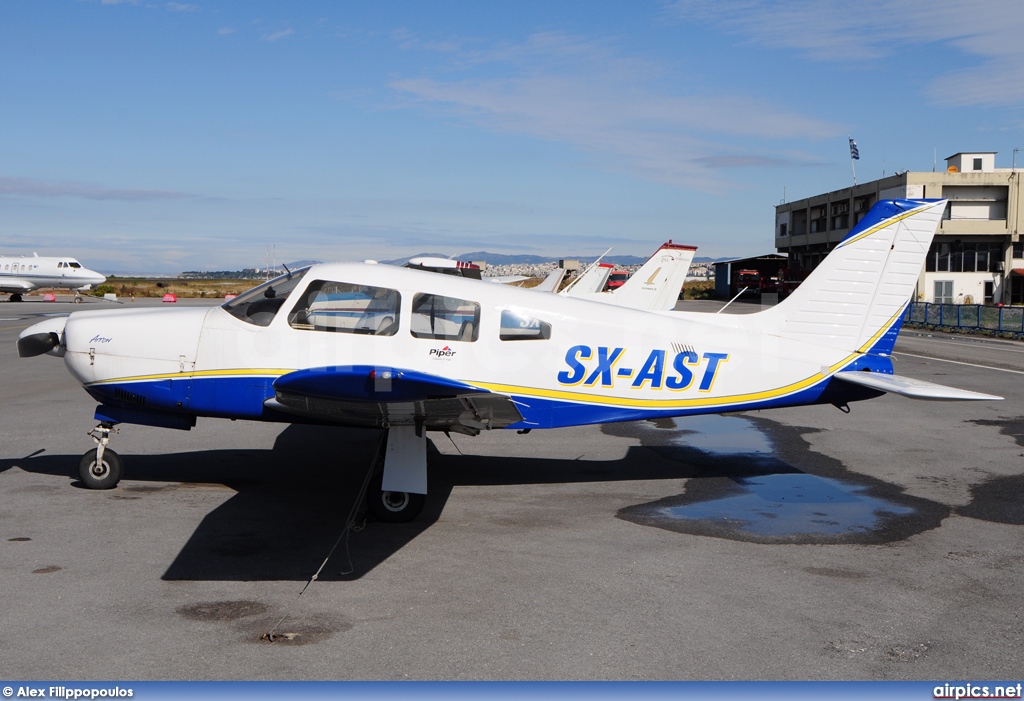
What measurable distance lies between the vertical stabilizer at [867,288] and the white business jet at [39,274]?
56068 millimetres

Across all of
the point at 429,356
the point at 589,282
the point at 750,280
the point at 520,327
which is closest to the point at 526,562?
the point at 429,356

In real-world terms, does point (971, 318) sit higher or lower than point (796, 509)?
higher

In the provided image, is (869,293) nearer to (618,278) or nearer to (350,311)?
(350,311)

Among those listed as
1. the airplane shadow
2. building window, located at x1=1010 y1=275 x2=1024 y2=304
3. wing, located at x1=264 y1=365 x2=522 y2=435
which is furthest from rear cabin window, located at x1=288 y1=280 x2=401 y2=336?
building window, located at x1=1010 y1=275 x2=1024 y2=304

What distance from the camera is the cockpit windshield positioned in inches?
315

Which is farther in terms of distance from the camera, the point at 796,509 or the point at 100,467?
the point at 100,467

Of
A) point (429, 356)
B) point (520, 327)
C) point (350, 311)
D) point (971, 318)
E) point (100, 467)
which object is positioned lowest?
point (100, 467)

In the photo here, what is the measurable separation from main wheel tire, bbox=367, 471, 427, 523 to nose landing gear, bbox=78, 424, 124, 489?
2871mm

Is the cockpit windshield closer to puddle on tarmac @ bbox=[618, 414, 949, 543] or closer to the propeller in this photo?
the propeller

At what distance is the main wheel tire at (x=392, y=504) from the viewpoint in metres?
7.64

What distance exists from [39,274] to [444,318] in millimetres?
56459

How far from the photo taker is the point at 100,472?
857 cm

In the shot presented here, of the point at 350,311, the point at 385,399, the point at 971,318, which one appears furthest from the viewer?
the point at 971,318

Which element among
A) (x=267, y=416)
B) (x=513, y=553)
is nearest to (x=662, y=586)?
(x=513, y=553)
